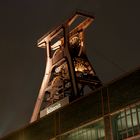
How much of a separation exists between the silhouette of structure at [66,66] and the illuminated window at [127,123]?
1636cm

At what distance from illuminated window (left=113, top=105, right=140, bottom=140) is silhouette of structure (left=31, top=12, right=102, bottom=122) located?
16356mm

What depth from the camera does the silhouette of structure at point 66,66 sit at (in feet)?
175

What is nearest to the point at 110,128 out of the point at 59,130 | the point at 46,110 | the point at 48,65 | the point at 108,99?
the point at 108,99

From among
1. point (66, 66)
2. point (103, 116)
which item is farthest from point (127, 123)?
point (66, 66)

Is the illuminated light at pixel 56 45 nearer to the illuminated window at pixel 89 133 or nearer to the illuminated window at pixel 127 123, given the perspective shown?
the illuminated window at pixel 89 133

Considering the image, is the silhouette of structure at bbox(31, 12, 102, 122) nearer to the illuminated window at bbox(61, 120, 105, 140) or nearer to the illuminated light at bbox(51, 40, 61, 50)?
the illuminated light at bbox(51, 40, 61, 50)

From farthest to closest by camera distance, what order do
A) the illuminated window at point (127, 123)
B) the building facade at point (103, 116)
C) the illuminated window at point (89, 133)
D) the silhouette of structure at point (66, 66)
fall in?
the silhouette of structure at point (66, 66)
the illuminated window at point (89, 133)
the building facade at point (103, 116)
the illuminated window at point (127, 123)

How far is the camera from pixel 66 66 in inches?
2172

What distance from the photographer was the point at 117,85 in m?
34.8

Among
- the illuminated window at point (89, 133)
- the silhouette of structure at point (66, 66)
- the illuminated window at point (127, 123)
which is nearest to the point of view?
the illuminated window at point (127, 123)

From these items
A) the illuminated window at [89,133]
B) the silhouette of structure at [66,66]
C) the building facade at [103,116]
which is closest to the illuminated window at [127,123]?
the building facade at [103,116]

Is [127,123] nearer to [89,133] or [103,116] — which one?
[103,116]

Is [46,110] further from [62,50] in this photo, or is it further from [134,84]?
[134,84]

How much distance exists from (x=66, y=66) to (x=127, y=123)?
2309 centimetres
